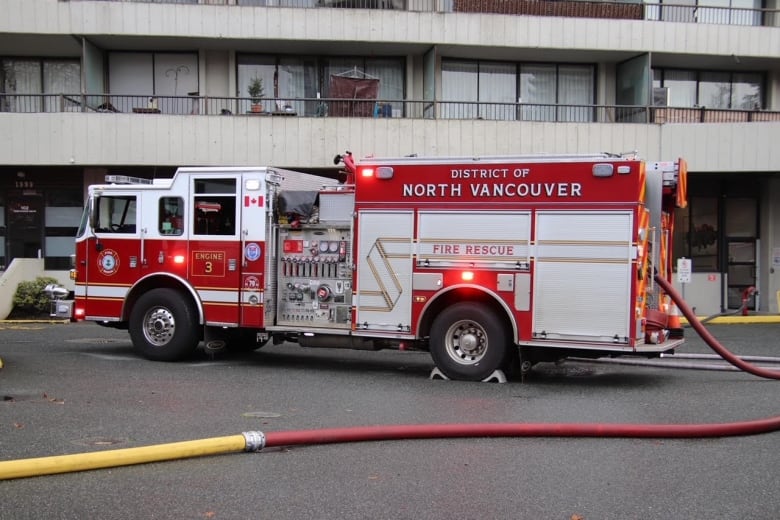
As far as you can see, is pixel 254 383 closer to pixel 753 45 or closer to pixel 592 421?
pixel 592 421

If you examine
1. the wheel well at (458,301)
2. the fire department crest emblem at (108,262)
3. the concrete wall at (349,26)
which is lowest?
the wheel well at (458,301)

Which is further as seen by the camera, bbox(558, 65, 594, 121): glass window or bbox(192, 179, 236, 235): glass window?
bbox(558, 65, 594, 121): glass window

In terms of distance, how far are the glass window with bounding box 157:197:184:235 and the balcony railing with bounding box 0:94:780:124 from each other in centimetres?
890

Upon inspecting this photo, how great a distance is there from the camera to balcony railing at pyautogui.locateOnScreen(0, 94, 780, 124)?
1973 cm

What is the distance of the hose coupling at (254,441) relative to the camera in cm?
589

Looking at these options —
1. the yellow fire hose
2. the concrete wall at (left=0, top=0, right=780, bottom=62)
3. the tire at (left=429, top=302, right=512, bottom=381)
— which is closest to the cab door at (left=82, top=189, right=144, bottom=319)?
the tire at (left=429, top=302, right=512, bottom=381)

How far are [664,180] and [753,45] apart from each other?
575 inches

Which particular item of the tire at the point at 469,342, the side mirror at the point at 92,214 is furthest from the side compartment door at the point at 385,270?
the side mirror at the point at 92,214

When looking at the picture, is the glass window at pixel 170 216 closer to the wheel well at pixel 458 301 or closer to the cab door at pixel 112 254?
the cab door at pixel 112 254

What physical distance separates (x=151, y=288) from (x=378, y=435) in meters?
5.89

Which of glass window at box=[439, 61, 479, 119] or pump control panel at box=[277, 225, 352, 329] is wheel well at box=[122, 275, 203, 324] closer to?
pump control panel at box=[277, 225, 352, 329]

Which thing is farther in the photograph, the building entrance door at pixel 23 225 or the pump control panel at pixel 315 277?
the building entrance door at pixel 23 225

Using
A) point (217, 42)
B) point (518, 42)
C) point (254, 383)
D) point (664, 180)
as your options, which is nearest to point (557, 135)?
point (518, 42)

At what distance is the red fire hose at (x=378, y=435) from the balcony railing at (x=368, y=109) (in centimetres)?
1412
